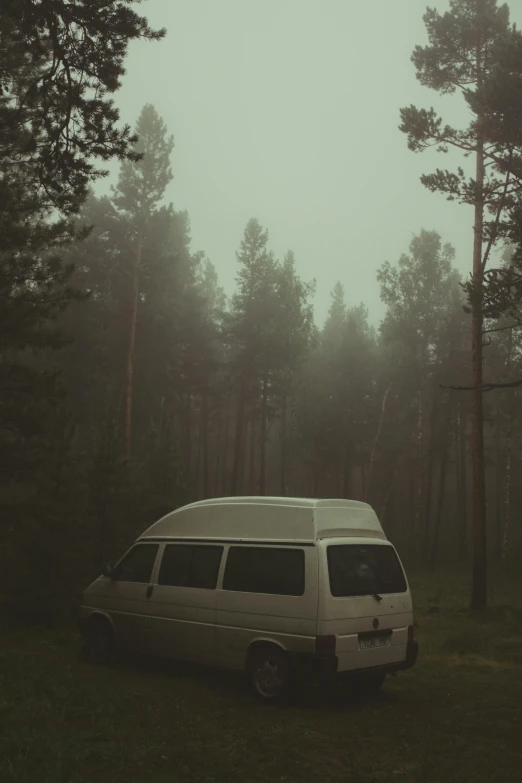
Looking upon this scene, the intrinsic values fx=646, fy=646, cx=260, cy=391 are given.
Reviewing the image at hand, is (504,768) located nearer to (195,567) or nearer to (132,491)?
(195,567)

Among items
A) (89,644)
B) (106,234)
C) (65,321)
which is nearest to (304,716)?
(89,644)

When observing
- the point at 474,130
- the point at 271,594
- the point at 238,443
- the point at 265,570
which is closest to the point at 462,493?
the point at 238,443

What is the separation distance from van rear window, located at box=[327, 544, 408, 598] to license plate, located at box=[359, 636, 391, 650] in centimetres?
54

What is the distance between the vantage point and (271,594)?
8.28 meters

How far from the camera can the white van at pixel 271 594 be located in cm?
786

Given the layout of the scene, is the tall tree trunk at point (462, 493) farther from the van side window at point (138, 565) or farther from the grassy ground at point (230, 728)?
the van side window at point (138, 565)

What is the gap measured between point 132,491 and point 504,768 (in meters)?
13.9

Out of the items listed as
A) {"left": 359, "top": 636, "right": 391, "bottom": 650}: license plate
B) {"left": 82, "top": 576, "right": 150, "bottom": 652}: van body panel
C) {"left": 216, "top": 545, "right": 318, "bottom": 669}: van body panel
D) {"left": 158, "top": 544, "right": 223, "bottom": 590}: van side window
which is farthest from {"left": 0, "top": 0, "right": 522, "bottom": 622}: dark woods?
{"left": 359, "top": 636, "right": 391, "bottom": 650}: license plate

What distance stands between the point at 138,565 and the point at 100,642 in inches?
57.3

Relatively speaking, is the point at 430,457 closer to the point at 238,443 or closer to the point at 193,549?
the point at 238,443

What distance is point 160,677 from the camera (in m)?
9.30

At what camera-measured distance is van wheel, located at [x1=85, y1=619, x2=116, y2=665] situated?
10219mm

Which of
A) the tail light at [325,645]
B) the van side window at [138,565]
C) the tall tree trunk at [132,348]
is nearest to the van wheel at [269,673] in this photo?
the tail light at [325,645]

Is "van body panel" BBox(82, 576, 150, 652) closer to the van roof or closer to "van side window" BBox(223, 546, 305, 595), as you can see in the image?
"van side window" BBox(223, 546, 305, 595)
